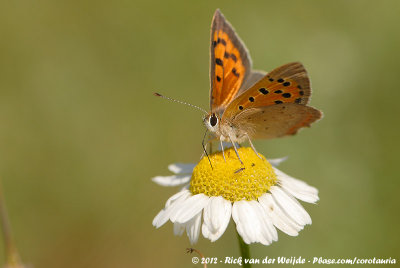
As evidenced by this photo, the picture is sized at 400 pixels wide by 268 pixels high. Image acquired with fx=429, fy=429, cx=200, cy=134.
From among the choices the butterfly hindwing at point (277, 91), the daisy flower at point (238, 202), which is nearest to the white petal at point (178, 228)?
the daisy flower at point (238, 202)

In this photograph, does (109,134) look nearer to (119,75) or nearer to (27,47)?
(119,75)

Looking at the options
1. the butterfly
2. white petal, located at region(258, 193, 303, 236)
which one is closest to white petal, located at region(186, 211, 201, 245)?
white petal, located at region(258, 193, 303, 236)

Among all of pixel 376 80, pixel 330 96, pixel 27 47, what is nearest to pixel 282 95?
pixel 330 96

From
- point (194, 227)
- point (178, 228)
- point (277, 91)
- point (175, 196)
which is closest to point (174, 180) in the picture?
point (175, 196)

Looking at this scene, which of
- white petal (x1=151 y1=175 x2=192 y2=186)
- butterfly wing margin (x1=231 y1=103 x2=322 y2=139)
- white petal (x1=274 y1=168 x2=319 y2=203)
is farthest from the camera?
white petal (x1=151 y1=175 x2=192 y2=186)

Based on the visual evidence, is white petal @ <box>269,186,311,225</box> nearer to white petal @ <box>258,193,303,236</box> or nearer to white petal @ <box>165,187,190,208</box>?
white petal @ <box>258,193,303,236</box>

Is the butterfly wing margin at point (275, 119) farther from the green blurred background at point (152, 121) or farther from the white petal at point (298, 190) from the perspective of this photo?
the green blurred background at point (152, 121)

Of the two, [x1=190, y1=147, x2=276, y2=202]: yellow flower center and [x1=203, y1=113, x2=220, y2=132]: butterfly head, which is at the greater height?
[x1=203, y1=113, x2=220, y2=132]: butterfly head
